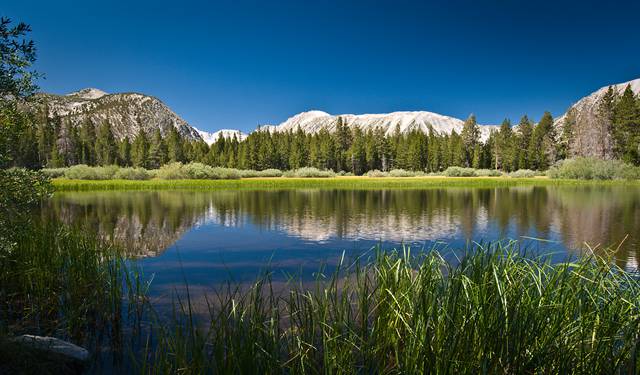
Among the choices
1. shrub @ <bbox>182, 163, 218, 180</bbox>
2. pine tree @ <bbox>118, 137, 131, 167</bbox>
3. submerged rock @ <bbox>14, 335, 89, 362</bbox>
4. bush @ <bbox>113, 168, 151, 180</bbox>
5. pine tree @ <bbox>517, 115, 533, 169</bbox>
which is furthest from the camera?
pine tree @ <bbox>118, 137, 131, 167</bbox>

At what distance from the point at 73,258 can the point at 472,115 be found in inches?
4989

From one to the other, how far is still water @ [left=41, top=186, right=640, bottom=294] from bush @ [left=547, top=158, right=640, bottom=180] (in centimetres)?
3833

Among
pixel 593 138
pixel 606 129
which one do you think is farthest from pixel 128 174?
pixel 606 129

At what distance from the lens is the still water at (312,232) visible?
14.9 metres

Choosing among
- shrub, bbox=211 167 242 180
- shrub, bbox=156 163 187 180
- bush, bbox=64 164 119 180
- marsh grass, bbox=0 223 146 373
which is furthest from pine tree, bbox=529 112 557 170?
marsh grass, bbox=0 223 146 373

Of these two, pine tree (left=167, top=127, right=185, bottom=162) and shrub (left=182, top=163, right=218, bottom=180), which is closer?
shrub (left=182, top=163, right=218, bottom=180)

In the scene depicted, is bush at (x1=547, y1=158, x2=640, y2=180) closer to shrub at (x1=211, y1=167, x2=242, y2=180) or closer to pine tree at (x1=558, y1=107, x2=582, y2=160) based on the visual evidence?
pine tree at (x1=558, y1=107, x2=582, y2=160)

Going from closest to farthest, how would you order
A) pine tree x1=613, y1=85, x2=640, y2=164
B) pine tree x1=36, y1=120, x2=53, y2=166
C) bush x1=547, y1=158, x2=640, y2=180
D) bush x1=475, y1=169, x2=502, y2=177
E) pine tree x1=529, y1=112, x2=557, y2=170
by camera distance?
bush x1=547, y1=158, x2=640, y2=180 → pine tree x1=613, y1=85, x2=640, y2=164 → bush x1=475, y1=169, x2=502, y2=177 → pine tree x1=529, y1=112, x2=557, y2=170 → pine tree x1=36, y1=120, x2=53, y2=166

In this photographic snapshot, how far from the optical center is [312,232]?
2272 cm

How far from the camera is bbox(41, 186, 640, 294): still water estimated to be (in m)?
14.9

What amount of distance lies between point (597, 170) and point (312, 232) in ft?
222

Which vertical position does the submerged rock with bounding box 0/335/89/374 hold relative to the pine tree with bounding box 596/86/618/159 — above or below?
below

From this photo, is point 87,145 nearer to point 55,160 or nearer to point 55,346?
point 55,160

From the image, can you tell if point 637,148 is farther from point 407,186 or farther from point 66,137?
point 66,137
